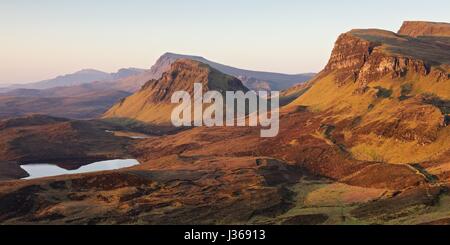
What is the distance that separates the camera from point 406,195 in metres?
132

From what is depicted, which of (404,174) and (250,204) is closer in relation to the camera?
(250,204)

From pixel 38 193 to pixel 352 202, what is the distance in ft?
318

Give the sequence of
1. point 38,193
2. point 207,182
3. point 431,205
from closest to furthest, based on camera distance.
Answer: point 431,205 → point 38,193 → point 207,182

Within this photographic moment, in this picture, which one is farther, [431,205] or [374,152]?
Answer: [374,152]

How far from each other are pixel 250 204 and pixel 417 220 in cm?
4729
